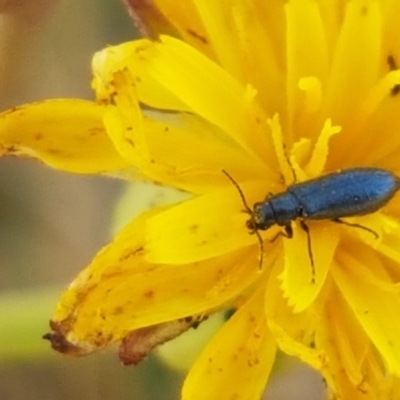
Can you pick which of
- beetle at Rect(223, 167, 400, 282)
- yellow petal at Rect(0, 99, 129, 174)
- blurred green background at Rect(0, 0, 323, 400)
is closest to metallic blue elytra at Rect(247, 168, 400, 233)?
beetle at Rect(223, 167, 400, 282)

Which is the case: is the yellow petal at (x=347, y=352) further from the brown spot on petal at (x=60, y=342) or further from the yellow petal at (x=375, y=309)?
the brown spot on petal at (x=60, y=342)

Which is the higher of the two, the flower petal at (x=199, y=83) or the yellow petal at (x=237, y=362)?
the flower petal at (x=199, y=83)

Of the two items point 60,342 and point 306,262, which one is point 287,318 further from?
point 60,342

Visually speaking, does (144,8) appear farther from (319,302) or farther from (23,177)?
(23,177)

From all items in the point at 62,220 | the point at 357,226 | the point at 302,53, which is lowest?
the point at 62,220

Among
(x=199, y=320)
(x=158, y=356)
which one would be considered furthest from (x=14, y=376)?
(x=199, y=320)

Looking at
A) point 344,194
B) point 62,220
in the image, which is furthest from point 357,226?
point 62,220

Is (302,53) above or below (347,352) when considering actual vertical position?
above

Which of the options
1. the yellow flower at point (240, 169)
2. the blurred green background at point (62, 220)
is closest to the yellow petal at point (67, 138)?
the yellow flower at point (240, 169)

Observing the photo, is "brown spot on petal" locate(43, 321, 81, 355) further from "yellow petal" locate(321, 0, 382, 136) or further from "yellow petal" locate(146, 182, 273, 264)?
"yellow petal" locate(321, 0, 382, 136)
